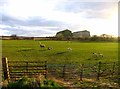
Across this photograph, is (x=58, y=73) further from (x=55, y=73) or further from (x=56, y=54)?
(x=56, y=54)

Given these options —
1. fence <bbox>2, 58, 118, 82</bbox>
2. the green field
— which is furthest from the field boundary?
the green field

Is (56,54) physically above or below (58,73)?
above

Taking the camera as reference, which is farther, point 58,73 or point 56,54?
point 56,54

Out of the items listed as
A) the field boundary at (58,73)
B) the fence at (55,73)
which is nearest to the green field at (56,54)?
the fence at (55,73)

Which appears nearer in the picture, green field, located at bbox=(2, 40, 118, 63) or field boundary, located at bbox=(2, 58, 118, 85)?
field boundary, located at bbox=(2, 58, 118, 85)

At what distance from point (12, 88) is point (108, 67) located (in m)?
14.8

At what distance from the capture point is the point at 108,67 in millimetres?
24719

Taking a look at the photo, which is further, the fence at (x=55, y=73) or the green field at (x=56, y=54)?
the green field at (x=56, y=54)

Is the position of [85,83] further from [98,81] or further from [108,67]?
[108,67]

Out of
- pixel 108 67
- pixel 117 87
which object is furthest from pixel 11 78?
pixel 108 67

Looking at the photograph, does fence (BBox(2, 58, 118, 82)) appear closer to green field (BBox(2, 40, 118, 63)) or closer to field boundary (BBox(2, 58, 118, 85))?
field boundary (BBox(2, 58, 118, 85))

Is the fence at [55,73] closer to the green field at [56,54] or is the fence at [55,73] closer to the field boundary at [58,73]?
the field boundary at [58,73]

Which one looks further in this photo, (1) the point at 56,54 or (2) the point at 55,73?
(1) the point at 56,54

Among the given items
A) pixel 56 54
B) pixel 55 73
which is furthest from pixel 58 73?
pixel 56 54
